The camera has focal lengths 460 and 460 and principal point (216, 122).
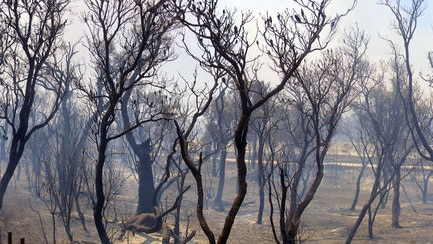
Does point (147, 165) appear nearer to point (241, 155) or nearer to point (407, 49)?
point (407, 49)

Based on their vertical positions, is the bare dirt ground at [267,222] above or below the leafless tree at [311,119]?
below

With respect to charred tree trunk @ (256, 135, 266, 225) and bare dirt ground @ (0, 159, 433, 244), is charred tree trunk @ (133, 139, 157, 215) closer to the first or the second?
bare dirt ground @ (0, 159, 433, 244)

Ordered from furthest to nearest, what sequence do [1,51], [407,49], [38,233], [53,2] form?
[407,49]
[38,233]
[1,51]
[53,2]

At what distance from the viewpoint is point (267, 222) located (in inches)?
1005

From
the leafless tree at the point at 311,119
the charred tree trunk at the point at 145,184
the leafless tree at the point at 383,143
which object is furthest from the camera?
the charred tree trunk at the point at 145,184

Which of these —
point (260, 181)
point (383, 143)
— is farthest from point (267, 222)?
point (383, 143)

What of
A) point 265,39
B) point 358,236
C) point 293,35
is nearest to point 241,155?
point 265,39

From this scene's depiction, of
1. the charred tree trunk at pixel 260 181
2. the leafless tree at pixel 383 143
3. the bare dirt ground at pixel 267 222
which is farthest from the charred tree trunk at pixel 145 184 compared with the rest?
the leafless tree at pixel 383 143

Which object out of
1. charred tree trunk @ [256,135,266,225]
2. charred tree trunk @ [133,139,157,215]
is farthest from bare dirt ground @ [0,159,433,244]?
charred tree trunk @ [133,139,157,215]

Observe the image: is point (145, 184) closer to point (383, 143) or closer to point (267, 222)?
point (267, 222)

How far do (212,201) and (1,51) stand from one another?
73.3 ft

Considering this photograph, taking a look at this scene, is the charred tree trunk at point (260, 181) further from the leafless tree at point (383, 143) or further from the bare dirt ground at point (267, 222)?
the leafless tree at point (383, 143)

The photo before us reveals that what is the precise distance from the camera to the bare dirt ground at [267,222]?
18750 mm

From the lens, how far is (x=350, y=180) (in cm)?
4325
